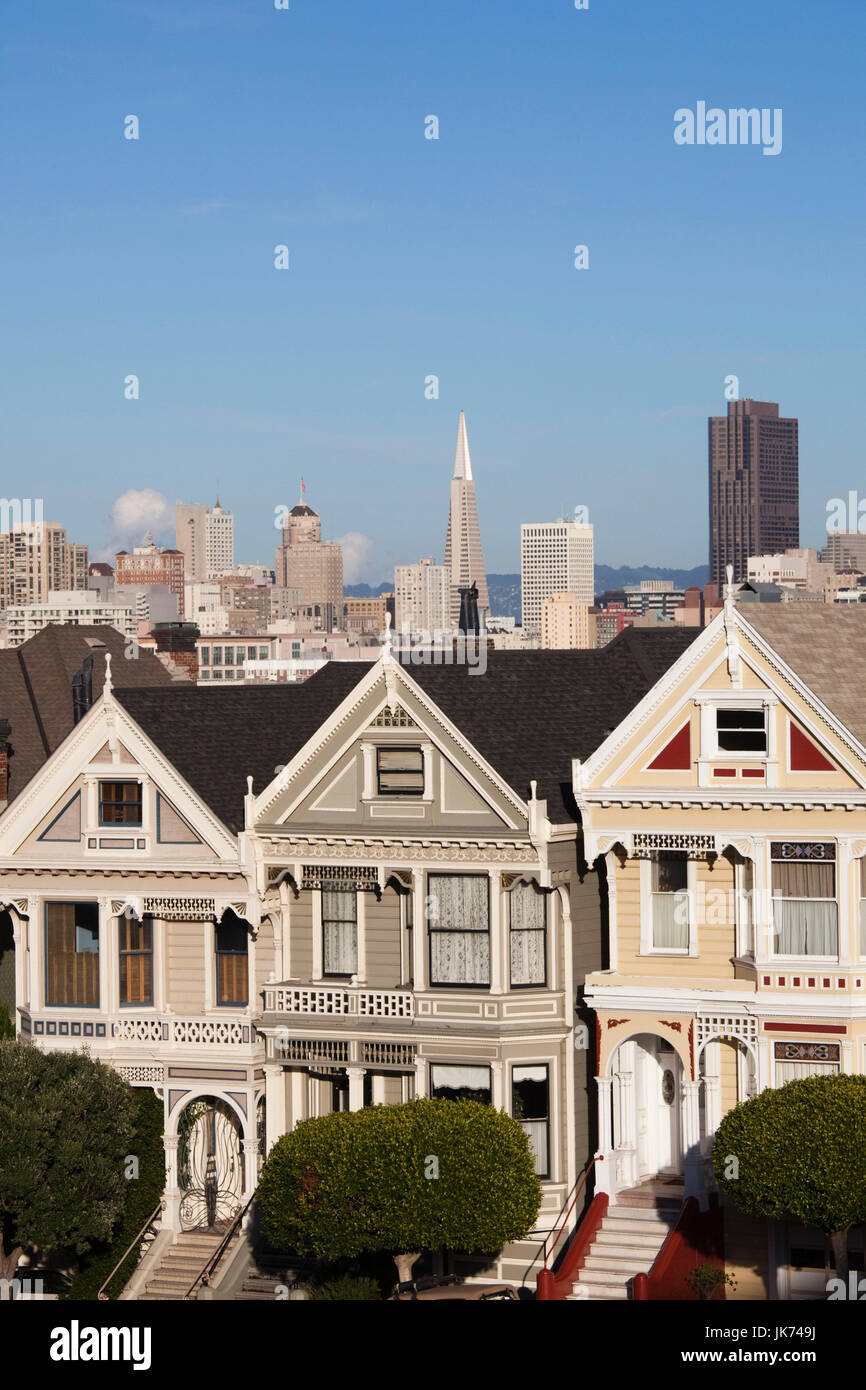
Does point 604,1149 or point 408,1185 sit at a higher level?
point 604,1149

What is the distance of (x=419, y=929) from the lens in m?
40.5

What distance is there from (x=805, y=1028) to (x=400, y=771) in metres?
8.20

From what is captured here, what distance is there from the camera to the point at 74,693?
51.9 meters

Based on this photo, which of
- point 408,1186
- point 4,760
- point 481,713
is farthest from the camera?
point 4,760

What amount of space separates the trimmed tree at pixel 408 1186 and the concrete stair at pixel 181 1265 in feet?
12.4

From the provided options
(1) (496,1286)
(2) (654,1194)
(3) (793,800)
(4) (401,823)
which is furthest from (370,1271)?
(3) (793,800)

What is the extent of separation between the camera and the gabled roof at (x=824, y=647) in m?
38.3

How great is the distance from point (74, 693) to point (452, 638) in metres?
8.26

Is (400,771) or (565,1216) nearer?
(565,1216)

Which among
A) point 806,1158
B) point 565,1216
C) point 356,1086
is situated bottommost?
point 565,1216

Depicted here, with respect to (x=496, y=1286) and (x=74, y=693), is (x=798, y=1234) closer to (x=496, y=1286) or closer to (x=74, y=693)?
(x=496, y=1286)

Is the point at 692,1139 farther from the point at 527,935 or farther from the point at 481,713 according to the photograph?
the point at 481,713

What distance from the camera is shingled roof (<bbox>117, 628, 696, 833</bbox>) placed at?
41.3 meters

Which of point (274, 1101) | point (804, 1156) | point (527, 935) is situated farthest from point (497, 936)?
point (804, 1156)
